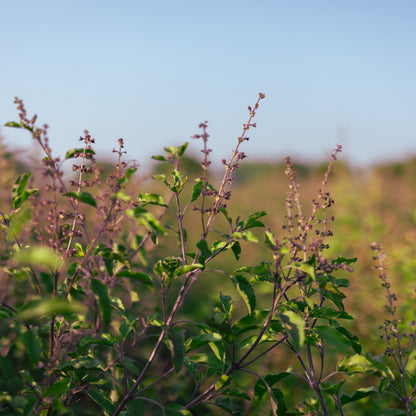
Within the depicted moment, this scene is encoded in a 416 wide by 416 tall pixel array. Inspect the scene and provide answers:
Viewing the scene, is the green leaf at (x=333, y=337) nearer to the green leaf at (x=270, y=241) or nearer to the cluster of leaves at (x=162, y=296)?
the cluster of leaves at (x=162, y=296)

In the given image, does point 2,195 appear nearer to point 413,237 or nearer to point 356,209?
point 413,237

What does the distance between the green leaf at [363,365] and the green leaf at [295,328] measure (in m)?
0.36

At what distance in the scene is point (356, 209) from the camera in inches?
409

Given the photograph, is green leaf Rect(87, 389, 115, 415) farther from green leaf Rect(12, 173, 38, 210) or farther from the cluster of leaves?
green leaf Rect(12, 173, 38, 210)

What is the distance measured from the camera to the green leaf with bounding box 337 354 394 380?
1698mm

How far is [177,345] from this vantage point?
163 centimetres

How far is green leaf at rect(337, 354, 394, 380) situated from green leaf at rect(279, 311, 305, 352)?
36 cm

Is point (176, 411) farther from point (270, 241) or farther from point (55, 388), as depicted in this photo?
point (270, 241)

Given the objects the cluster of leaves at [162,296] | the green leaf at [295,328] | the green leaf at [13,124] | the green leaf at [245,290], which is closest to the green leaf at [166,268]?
the cluster of leaves at [162,296]

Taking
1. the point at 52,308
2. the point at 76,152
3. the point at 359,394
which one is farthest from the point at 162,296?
the point at 359,394

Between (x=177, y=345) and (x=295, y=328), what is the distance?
469 millimetres

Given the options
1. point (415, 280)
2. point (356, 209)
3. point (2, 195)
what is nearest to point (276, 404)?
point (2, 195)

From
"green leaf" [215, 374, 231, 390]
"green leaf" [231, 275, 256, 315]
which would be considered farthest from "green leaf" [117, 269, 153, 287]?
"green leaf" [215, 374, 231, 390]

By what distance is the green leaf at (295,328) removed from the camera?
5.08ft
